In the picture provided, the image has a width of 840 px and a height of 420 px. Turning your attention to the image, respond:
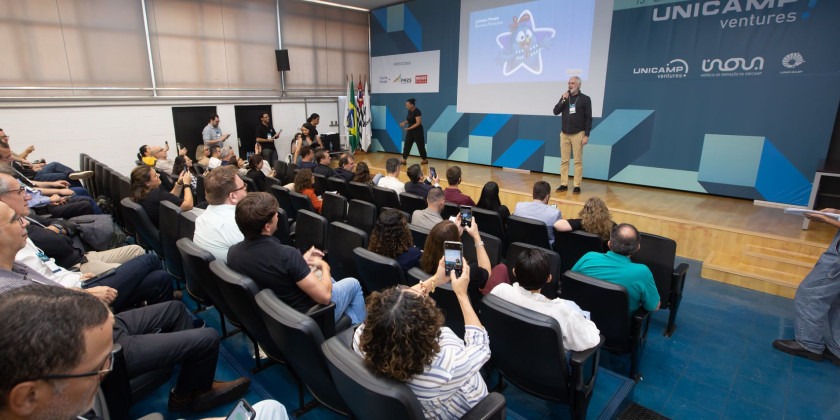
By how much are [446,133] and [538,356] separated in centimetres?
857

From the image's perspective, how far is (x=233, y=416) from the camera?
1239 millimetres

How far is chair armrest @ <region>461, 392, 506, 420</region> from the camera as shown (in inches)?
54.6

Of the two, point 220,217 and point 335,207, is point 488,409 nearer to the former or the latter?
point 220,217

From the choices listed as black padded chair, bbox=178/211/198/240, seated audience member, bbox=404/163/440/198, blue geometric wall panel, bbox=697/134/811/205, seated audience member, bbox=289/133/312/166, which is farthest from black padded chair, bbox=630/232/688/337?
seated audience member, bbox=289/133/312/166

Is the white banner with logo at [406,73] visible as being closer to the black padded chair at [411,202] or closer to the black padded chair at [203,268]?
the black padded chair at [411,202]

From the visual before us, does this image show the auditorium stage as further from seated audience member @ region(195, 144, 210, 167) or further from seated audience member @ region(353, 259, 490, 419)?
seated audience member @ region(195, 144, 210, 167)

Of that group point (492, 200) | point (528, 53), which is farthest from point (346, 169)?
point (528, 53)

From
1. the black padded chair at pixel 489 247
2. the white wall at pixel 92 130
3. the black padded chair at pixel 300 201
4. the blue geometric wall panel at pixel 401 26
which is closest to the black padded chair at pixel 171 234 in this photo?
the black padded chair at pixel 300 201

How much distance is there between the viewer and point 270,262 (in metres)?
2.15

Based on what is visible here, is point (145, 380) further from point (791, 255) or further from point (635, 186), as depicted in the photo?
point (635, 186)

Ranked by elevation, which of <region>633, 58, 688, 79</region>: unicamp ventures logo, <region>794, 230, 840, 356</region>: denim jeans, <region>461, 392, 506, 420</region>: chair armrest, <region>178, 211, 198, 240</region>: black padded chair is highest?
<region>633, 58, 688, 79</region>: unicamp ventures logo

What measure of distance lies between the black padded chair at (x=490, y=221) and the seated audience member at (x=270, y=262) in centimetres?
192

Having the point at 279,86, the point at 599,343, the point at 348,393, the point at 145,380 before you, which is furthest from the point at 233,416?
the point at 279,86

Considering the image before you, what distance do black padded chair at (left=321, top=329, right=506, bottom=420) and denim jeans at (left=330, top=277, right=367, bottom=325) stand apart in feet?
2.98
